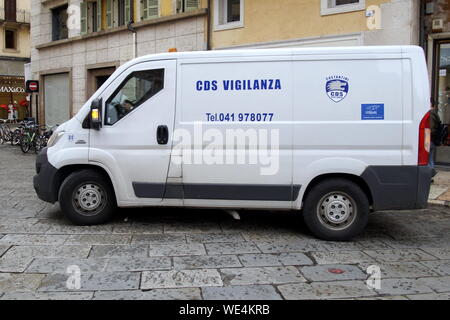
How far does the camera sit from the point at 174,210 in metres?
7.31

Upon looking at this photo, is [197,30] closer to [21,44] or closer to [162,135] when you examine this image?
[162,135]

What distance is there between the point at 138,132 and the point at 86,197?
3.75 feet

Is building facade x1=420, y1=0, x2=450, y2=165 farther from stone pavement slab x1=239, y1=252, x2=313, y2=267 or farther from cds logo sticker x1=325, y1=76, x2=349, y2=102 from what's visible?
stone pavement slab x1=239, y1=252, x2=313, y2=267

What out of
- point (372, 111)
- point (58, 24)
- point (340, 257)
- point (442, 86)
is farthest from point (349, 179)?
point (58, 24)

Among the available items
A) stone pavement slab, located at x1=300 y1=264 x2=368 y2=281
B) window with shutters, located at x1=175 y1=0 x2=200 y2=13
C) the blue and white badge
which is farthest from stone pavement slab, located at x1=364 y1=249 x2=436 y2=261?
window with shutters, located at x1=175 y1=0 x2=200 y2=13

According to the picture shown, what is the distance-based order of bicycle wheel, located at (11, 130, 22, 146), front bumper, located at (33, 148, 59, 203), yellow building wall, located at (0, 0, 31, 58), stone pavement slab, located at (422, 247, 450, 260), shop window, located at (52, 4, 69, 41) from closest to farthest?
stone pavement slab, located at (422, 247, 450, 260) < front bumper, located at (33, 148, 59, 203) < bicycle wheel, located at (11, 130, 22, 146) < shop window, located at (52, 4, 69, 41) < yellow building wall, located at (0, 0, 31, 58)

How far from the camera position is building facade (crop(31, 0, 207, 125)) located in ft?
51.2

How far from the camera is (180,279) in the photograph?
434 centimetres

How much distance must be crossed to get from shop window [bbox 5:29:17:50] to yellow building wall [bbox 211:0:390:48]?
31.8 m

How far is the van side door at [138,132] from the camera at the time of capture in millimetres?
5887

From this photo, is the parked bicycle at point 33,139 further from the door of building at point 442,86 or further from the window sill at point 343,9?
the door of building at point 442,86

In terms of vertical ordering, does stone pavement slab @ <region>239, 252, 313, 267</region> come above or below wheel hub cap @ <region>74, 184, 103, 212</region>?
below

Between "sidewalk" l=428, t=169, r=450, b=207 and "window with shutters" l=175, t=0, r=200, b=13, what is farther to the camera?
"window with shutters" l=175, t=0, r=200, b=13

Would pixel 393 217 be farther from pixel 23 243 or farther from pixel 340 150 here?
pixel 23 243
